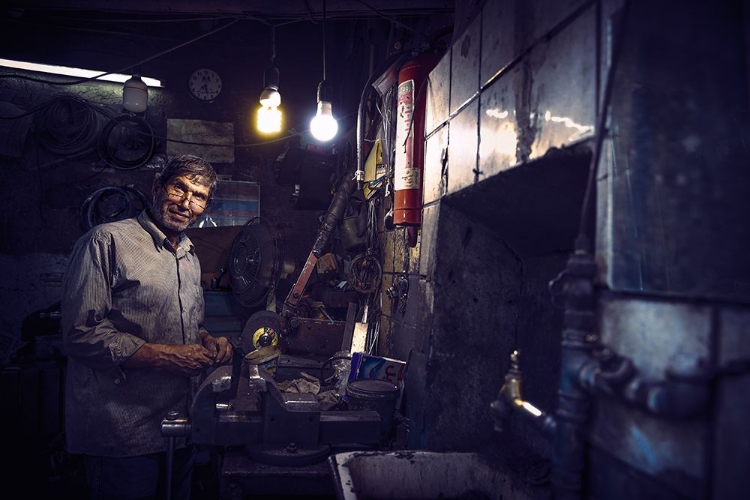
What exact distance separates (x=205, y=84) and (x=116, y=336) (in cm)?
721

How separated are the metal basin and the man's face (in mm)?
1673

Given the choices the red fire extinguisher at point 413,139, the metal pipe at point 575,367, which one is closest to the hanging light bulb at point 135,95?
the red fire extinguisher at point 413,139

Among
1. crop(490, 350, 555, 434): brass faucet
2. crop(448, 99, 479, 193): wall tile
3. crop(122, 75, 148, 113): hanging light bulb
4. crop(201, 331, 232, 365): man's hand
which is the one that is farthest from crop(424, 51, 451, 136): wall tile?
crop(122, 75, 148, 113): hanging light bulb

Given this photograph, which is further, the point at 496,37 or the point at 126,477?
the point at 126,477

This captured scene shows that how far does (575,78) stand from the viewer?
1.30 m

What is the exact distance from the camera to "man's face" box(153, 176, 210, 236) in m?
2.77

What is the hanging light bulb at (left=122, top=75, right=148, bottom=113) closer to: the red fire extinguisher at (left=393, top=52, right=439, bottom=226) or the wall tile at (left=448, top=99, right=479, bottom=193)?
the red fire extinguisher at (left=393, top=52, right=439, bottom=226)

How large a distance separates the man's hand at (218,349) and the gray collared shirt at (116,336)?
21cm

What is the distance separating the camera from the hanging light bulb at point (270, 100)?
5.66m

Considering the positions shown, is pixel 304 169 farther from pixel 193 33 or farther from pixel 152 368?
pixel 152 368

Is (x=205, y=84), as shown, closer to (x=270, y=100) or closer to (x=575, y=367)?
(x=270, y=100)

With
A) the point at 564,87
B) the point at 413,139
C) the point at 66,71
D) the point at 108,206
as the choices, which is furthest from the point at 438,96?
the point at 66,71

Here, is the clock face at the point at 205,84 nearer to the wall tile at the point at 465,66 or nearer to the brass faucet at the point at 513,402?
the wall tile at the point at 465,66

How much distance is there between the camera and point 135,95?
7527 millimetres
